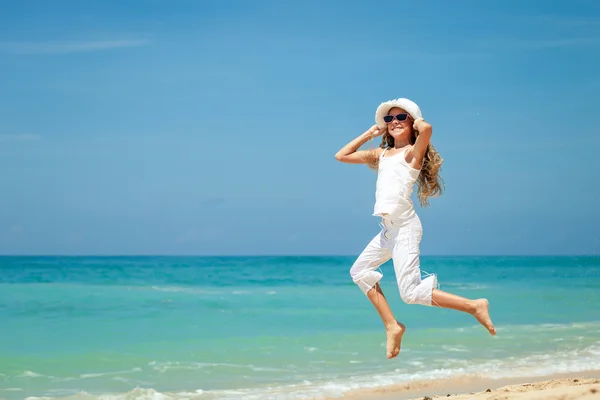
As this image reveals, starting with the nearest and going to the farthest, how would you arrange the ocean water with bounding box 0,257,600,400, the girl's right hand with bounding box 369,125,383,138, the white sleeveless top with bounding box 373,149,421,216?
the white sleeveless top with bounding box 373,149,421,216, the girl's right hand with bounding box 369,125,383,138, the ocean water with bounding box 0,257,600,400

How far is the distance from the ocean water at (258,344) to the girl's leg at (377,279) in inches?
84.0

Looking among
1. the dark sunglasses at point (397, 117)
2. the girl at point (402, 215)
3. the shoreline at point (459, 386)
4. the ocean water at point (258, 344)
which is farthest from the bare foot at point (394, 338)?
the ocean water at point (258, 344)

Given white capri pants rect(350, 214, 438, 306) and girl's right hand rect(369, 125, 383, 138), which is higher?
girl's right hand rect(369, 125, 383, 138)

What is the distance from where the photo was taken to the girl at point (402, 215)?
214 inches

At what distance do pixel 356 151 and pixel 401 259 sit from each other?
99 centimetres

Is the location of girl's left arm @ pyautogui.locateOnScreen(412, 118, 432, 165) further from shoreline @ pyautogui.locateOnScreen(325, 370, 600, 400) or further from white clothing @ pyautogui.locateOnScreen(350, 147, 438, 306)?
shoreline @ pyautogui.locateOnScreen(325, 370, 600, 400)

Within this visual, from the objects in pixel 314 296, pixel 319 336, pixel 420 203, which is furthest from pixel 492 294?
pixel 420 203

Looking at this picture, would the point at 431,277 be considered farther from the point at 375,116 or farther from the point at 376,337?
the point at 376,337

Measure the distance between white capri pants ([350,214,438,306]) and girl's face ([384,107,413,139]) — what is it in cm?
62

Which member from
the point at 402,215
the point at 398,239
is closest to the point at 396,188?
the point at 402,215

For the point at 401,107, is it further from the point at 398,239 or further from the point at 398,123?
the point at 398,239

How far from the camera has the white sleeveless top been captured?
5539 mm

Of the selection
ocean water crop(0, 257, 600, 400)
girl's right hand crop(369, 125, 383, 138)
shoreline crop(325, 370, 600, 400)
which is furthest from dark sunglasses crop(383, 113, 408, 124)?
ocean water crop(0, 257, 600, 400)

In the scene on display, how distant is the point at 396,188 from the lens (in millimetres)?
5566
